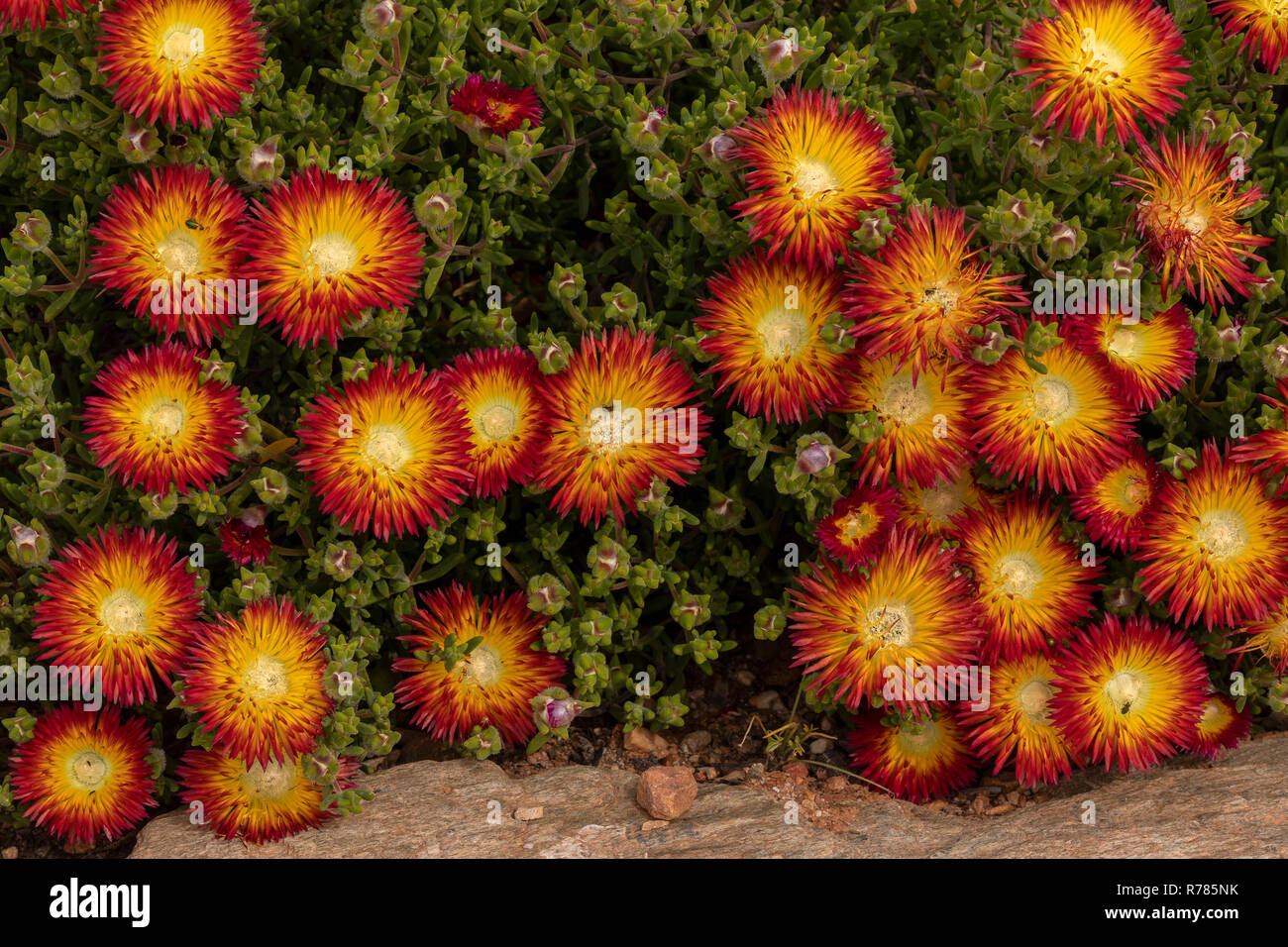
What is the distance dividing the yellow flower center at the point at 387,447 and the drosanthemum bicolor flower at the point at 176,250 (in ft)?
1.47

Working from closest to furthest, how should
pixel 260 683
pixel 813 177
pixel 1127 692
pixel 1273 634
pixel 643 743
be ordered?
pixel 260 683, pixel 813 177, pixel 1127 692, pixel 1273 634, pixel 643 743

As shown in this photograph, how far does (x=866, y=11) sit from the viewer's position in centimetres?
335

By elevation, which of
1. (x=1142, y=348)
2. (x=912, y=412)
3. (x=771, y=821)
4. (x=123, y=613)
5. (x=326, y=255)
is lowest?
(x=771, y=821)

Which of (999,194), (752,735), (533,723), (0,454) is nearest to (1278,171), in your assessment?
(999,194)

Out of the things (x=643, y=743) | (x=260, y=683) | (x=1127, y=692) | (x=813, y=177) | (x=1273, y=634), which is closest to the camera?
(x=260, y=683)

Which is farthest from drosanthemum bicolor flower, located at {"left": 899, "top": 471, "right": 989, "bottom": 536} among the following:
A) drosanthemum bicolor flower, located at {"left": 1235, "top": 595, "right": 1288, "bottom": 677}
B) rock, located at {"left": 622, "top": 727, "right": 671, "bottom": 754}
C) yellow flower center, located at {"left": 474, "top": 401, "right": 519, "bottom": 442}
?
yellow flower center, located at {"left": 474, "top": 401, "right": 519, "bottom": 442}

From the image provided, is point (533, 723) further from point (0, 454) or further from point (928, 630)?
point (0, 454)

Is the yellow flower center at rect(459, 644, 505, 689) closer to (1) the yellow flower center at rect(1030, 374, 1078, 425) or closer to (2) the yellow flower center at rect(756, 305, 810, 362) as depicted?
(2) the yellow flower center at rect(756, 305, 810, 362)

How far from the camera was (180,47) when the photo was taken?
2803 mm

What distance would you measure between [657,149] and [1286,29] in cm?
147

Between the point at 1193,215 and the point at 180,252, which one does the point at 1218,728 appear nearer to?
the point at 1193,215

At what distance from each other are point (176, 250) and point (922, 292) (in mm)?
1614

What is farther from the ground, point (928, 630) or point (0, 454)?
point (0, 454)

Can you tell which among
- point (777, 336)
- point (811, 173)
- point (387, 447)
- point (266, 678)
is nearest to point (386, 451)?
point (387, 447)
